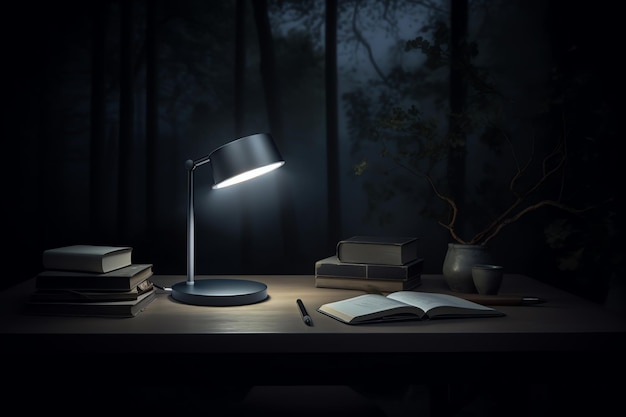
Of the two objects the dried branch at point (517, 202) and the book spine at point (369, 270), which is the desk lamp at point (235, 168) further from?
the dried branch at point (517, 202)

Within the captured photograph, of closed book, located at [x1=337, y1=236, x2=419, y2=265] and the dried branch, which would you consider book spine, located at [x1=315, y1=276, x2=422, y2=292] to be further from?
the dried branch

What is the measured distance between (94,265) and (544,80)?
154 centimetres

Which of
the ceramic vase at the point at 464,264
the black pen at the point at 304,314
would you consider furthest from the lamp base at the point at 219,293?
the ceramic vase at the point at 464,264

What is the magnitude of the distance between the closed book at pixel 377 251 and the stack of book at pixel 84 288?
0.59 metres

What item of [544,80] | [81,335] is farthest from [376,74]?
[81,335]

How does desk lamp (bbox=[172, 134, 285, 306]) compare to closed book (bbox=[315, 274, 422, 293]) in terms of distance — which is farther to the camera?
closed book (bbox=[315, 274, 422, 293])

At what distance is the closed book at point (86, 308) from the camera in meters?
1.17

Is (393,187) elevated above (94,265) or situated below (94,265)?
above

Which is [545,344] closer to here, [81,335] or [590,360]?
[590,360]

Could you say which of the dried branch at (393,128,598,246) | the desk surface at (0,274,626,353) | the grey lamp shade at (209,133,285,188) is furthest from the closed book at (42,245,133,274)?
the dried branch at (393,128,598,246)

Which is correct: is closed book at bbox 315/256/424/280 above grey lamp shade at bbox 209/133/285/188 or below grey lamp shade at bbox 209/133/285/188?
below

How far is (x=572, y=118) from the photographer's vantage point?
1686 millimetres

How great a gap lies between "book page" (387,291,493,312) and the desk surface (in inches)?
1.4

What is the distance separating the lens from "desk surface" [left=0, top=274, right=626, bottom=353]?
3.39 feet
